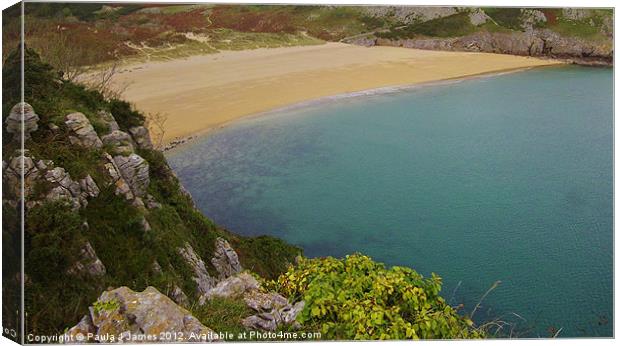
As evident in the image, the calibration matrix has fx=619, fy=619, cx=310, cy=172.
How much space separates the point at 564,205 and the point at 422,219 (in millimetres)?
2052

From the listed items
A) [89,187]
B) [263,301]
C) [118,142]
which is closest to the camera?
[263,301]

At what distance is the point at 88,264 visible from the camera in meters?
7.28

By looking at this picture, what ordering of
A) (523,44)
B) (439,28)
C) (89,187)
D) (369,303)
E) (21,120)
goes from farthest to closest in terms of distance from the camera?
(523,44) → (439,28) → (89,187) → (21,120) → (369,303)

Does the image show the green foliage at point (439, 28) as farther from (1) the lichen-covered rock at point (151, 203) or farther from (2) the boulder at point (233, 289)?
(2) the boulder at point (233, 289)

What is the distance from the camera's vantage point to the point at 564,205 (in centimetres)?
897

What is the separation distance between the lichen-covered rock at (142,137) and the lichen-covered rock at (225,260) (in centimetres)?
176

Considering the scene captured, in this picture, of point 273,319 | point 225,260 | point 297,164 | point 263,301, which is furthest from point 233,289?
point 297,164

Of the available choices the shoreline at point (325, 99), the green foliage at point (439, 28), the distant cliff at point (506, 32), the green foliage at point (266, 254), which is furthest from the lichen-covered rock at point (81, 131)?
the green foliage at point (439, 28)

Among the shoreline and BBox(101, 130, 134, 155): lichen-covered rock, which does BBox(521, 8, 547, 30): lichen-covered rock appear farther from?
BBox(101, 130, 134, 155): lichen-covered rock

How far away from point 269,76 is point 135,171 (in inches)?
104

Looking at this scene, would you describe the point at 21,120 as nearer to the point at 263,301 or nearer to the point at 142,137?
the point at 142,137

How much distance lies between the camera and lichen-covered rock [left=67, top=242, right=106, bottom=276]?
23.6 ft

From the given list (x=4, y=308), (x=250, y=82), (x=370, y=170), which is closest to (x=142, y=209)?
(x=4, y=308)

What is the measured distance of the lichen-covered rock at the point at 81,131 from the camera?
8039 mm
